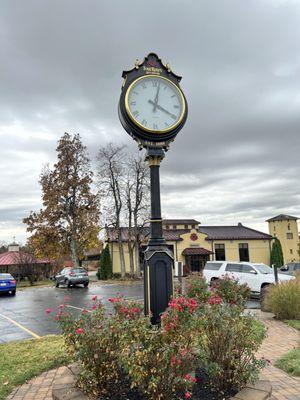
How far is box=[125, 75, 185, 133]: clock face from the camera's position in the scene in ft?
20.1

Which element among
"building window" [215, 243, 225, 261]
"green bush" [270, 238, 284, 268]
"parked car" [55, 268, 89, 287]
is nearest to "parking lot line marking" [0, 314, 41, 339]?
"parked car" [55, 268, 89, 287]

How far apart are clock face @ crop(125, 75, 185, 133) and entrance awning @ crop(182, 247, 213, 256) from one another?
3540cm

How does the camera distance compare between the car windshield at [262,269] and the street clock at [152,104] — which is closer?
the street clock at [152,104]

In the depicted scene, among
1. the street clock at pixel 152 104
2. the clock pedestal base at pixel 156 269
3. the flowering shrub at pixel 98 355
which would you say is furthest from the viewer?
the street clock at pixel 152 104

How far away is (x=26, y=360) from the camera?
6535 millimetres

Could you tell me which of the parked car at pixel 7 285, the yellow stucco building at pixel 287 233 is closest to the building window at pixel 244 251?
the yellow stucco building at pixel 287 233

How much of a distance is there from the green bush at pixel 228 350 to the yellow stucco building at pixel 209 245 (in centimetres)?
3452

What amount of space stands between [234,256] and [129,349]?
135 feet

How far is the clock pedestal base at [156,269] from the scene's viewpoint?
5676 mm

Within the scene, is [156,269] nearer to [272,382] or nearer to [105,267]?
[272,382]

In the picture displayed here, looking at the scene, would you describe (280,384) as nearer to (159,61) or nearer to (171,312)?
(171,312)

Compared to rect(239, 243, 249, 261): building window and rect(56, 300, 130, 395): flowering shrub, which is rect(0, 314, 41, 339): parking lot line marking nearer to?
rect(56, 300, 130, 395): flowering shrub

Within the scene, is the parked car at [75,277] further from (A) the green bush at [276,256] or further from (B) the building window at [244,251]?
(A) the green bush at [276,256]

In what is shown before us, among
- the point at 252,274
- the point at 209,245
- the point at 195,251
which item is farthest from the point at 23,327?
the point at 209,245
